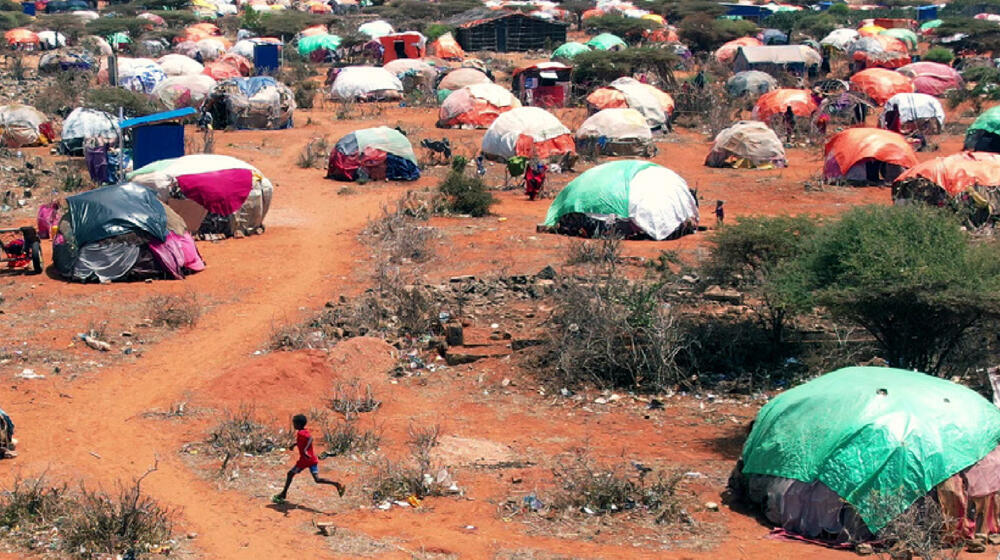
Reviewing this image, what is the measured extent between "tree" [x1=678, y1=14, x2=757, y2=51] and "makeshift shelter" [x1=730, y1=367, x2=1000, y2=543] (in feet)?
152

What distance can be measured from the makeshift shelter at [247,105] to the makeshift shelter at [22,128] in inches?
167

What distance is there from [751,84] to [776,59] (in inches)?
213

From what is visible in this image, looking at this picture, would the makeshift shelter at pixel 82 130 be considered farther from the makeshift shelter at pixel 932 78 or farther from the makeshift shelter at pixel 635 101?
the makeshift shelter at pixel 932 78

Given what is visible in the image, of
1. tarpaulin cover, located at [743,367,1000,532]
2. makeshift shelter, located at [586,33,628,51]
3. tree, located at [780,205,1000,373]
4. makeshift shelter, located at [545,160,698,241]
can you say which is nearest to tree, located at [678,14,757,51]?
makeshift shelter, located at [586,33,628,51]

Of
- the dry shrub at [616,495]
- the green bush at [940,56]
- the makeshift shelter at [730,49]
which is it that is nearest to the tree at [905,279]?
the dry shrub at [616,495]

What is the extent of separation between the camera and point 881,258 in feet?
40.5

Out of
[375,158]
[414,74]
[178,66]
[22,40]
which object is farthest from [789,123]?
[22,40]

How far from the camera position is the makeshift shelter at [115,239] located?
17.6 meters

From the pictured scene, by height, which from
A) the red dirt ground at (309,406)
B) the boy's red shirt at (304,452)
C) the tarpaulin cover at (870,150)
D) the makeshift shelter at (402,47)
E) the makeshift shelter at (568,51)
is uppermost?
the makeshift shelter at (402,47)

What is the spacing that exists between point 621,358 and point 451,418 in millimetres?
2189

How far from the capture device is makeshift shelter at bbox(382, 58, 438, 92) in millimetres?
40375

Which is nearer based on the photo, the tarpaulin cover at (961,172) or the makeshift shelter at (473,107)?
the tarpaulin cover at (961,172)

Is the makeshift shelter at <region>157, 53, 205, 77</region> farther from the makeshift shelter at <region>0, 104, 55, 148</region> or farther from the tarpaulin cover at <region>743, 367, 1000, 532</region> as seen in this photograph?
the tarpaulin cover at <region>743, 367, 1000, 532</region>

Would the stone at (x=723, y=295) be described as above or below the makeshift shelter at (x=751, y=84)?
below
